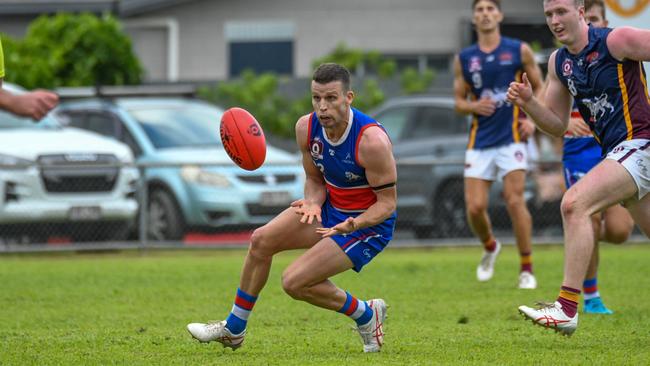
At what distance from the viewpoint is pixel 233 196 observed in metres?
16.3

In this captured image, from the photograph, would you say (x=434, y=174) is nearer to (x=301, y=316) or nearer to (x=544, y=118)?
(x=301, y=316)

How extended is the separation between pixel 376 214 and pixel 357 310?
2.07 ft

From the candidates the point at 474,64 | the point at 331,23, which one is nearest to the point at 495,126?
the point at 474,64

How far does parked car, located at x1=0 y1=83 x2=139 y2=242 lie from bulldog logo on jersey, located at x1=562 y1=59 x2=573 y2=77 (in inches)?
→ 349

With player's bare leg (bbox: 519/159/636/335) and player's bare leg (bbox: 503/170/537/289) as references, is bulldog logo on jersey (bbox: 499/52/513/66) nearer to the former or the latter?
player's bare leg (bbox: 503/170/537/289)

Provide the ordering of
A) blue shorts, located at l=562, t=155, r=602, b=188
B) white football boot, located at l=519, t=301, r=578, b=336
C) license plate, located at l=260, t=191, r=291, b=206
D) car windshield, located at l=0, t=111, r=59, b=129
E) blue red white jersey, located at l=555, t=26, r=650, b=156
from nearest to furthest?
white football boot, located at l=519, t=301, r=578, b=336 < blue red white jersey, located at l=555, t=26, r=650, b=156 < blue shorts, located at l=562, t=155, r=602, b=188 < license plate, located at l=260, t=191, r=291, b=206 < car windshield, located at l=0, t=111, r=59, b=129

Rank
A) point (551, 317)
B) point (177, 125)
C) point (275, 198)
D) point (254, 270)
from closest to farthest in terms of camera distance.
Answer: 1. point (551, 317)
2. point (254, 270)
3. point (275, 198)
4. point (177, 125)

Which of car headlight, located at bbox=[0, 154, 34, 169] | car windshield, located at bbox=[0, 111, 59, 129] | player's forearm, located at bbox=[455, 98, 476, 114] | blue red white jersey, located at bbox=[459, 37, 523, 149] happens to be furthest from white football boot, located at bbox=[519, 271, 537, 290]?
car windshield, located at bbox=[0, 111, 59, 129]

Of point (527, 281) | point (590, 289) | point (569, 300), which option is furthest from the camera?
point (527, 281)

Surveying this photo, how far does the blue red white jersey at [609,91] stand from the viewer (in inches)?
Answer: 306

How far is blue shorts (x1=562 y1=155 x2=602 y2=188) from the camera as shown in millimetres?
10293

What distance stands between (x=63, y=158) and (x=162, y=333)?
304 inches

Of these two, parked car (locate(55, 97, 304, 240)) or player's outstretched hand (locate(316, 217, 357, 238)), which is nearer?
player's outstretched hand (locate(316, 217, 357, 238))

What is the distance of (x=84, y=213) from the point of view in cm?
1605
